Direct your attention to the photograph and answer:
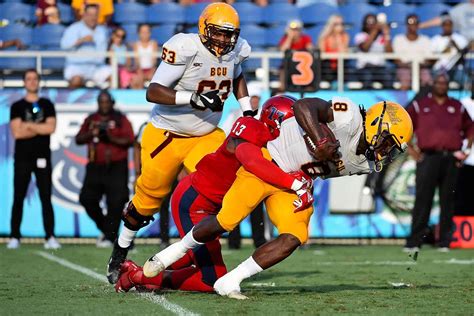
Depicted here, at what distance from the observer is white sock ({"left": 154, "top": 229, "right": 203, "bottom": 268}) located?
278 inches

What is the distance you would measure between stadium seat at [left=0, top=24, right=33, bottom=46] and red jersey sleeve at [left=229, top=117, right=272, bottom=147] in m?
9.00

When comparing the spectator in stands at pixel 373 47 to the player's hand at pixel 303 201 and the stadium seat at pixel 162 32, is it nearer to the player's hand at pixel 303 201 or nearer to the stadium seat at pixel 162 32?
the stadium seat at pixel 162 32

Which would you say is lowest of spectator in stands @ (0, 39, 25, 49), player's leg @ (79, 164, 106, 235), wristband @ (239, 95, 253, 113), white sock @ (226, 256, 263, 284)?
player's leg @ (79, 164, 106, 235)

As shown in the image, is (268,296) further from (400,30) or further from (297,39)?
(400,30)

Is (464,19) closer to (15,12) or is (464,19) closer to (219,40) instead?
(15,12)

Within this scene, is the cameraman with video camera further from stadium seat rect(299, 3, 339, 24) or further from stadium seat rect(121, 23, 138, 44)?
stadium seat rect(299, 3, 339, 24)

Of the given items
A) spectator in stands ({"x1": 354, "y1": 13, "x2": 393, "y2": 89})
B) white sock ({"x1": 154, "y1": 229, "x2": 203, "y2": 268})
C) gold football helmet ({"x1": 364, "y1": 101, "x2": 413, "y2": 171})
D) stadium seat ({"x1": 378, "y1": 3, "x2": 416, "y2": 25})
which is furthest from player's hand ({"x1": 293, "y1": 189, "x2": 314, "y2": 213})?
stadium seat ({"x1": 378, "y1": 3, "x2": 416, "y2": 25})

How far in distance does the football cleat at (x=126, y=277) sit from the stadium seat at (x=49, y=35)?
8.43 m

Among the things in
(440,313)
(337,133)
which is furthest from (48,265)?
(440,313)

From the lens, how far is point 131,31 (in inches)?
628

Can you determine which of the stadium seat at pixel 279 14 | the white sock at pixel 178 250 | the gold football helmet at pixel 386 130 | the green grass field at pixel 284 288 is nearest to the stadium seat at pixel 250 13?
the stadium seat at pixel 279 14

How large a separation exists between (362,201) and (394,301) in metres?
7.30

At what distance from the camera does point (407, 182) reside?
14.4 m

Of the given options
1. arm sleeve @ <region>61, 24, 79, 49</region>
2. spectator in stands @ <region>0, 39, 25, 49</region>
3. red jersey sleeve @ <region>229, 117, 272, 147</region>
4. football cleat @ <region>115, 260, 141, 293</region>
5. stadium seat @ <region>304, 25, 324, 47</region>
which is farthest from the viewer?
stadium seat @ <region>304, 25, 324, 47</region>
